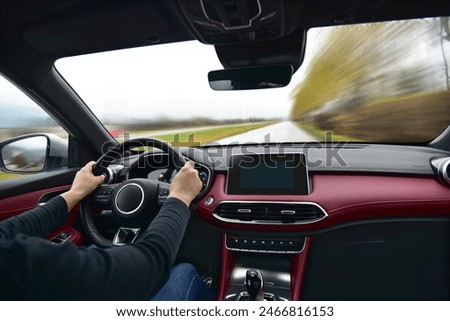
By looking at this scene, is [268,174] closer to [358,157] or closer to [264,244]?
[264,244]

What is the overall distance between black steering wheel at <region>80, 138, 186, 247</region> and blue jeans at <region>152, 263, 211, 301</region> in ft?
1.15

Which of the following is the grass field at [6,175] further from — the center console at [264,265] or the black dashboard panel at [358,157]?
the center console at [264,265]

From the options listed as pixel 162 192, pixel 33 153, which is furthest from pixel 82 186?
pixel 33 153

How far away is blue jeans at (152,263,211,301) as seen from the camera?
1.41 meters

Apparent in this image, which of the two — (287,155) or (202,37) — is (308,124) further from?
(202,37)

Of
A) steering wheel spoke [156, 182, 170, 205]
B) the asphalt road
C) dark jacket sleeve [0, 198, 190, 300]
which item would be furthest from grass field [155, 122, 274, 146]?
dark jacket sleeve [0, 198, 190, 300]

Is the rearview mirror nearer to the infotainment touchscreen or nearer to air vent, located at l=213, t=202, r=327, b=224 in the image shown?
the infotainment touchscreen

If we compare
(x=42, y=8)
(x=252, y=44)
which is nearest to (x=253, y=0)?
(x=252, y=44)

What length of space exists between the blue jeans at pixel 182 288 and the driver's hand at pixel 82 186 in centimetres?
68

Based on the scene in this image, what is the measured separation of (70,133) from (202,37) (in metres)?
1.33

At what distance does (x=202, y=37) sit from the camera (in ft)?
5.34

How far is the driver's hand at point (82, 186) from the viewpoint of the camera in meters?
1.59

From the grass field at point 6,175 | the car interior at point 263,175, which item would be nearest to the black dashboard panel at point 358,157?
the car interior at point 263,175

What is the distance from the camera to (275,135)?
227 centimetres
